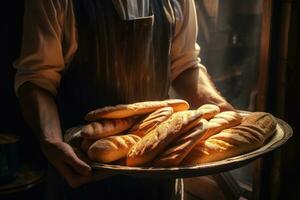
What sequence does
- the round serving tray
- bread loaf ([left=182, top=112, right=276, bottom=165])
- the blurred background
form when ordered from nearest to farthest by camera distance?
the round serving tray
bread loaf ([left=182, top=112, right=276, bottom=165])
the blurred background

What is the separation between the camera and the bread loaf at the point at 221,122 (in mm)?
1271

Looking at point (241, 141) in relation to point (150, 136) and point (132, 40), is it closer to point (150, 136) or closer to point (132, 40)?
point (150, 136)

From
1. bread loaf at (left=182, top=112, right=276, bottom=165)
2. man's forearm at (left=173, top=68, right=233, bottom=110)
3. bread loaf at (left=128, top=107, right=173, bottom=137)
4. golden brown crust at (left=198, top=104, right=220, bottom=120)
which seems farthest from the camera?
man's forearm at (left=173, top=68, right=233, bottom=110)

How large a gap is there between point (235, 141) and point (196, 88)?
52 cm

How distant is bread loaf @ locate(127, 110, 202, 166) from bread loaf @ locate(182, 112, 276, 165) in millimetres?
78

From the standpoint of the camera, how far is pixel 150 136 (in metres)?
1.17

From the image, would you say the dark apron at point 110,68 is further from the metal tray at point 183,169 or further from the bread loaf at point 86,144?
the metal tray at point 183,169

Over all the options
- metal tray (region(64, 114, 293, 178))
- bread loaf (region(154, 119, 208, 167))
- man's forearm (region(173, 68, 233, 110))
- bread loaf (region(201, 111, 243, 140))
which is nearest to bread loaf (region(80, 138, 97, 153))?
metal tray (region(64, 114, 293, 178))

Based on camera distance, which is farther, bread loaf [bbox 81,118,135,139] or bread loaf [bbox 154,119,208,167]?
bread loaf [bbox 81,118,135,139]

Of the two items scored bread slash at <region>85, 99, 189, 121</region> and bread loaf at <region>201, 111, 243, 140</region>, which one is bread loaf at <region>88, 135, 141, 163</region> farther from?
bread loaf at <region>201, 111, 243, 140</region>

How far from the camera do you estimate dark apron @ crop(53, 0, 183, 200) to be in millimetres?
1396

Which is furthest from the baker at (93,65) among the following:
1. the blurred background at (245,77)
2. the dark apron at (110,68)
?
the blurred background at (245,77)

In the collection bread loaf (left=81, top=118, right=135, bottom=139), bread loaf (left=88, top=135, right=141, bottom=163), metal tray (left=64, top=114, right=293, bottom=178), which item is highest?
bread loaf (left=81, top=118, right=135, bottom=139)

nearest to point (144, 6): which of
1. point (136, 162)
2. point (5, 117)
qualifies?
point (136, 162)
